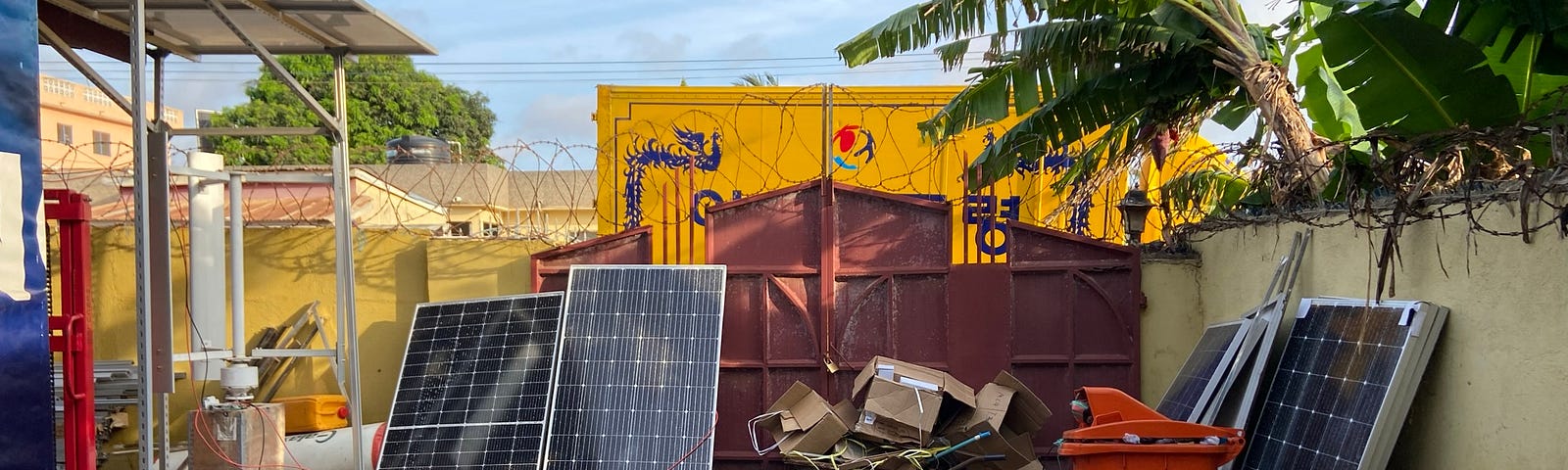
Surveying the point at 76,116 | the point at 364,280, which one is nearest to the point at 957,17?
the point at 364,280

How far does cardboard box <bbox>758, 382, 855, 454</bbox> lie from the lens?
23.5 ft

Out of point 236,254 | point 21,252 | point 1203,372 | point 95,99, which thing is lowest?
point 1203,372

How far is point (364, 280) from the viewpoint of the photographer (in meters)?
8.73

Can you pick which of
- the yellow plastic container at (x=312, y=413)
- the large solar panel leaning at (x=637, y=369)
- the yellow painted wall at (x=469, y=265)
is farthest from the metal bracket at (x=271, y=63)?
the yellow plastic container at (x=312, y=413)

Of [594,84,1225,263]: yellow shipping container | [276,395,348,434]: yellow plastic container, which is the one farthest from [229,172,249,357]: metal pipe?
[594,84,1225,263]: yellow shipping container

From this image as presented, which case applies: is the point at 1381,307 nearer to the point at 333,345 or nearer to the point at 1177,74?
the point at 1177,74

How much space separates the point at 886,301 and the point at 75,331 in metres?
5.10

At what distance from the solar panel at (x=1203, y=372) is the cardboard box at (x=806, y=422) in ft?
6.64

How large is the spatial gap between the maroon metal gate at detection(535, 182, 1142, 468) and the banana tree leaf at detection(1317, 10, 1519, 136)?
10.3 ft

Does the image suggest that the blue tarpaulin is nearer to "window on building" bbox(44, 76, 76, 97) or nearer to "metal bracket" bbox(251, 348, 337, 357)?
"metal bracket" bbox(251, 348, 337, 357)

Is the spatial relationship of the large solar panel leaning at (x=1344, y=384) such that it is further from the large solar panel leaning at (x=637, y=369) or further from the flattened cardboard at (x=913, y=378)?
the large solar panel leaning at (x=637, y=369)

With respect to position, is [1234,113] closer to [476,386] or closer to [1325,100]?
[1325,100]

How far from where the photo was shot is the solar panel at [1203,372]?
6.20 metres

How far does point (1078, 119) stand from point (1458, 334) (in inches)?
115
